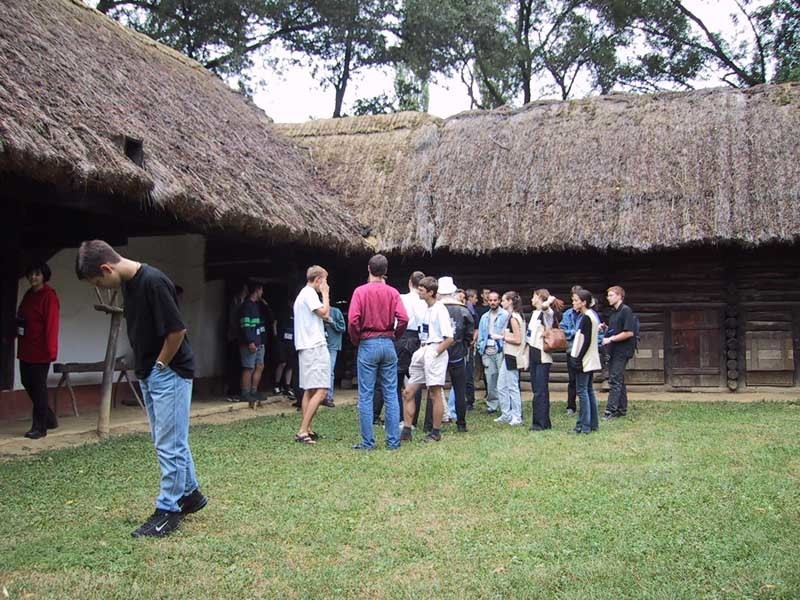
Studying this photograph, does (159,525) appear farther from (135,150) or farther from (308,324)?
(135,150)

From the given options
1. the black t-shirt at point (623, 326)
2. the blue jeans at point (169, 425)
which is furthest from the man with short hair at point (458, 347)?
the blue jeans at point (169, 425)

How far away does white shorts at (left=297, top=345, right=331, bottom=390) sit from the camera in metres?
7.23

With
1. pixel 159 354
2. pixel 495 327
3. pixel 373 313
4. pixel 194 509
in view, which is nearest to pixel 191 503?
pixel 194 509

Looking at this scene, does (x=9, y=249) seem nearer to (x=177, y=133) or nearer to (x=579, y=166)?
(x=177, y=133)

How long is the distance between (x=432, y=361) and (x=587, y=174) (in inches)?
285

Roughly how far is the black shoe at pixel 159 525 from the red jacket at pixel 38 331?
3712 millimetres

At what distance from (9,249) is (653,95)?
1164 cm

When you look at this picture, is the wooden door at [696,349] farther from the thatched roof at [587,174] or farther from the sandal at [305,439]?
the sandal at [305,439]

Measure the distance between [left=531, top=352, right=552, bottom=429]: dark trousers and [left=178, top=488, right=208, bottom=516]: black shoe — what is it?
4409mm

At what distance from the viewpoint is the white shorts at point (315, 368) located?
23.7ft

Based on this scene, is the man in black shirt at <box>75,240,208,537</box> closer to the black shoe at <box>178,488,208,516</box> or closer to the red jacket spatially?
the black shoe at <box>178,488,208,516</box>

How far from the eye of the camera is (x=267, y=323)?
1251 centimetres

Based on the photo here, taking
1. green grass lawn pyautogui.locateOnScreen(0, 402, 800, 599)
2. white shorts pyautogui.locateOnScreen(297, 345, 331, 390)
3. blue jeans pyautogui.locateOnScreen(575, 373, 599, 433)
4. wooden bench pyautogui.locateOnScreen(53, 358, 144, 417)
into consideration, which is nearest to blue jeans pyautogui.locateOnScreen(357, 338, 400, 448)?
green grass lawn pyautogui.locateOnScreen(0, 402, 800, 599)

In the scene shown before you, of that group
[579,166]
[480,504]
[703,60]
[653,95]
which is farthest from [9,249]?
[703,60]
